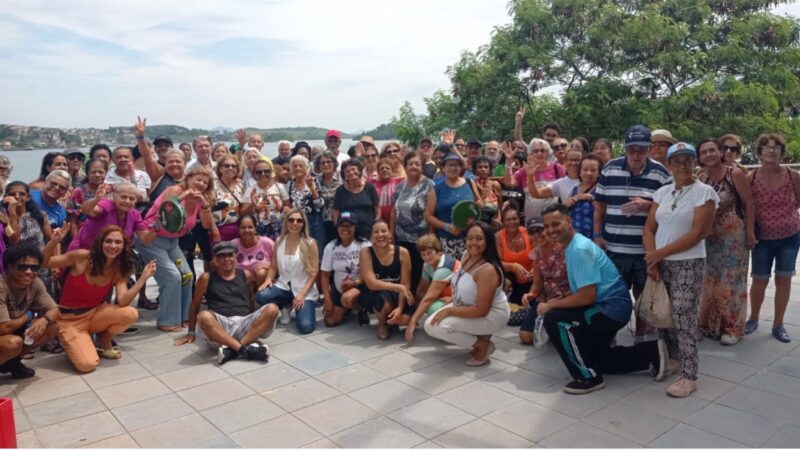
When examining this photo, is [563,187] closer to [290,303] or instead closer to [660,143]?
[660,143]

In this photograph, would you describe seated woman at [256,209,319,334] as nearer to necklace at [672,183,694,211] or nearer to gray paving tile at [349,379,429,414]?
gray paving tile at [349,379,429,414]

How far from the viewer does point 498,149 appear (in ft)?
25.5

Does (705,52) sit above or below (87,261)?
above

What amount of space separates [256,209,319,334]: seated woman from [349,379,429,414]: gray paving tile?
64.6 inches

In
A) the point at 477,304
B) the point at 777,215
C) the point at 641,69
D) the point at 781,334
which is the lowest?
the point at 781,334

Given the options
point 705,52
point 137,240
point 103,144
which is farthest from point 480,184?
point 705,52

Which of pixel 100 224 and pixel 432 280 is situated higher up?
pixel 100 224

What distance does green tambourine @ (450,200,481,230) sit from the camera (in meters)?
5.49

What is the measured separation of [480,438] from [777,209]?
3.20 meters

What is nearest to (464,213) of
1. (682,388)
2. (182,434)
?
(682,388)

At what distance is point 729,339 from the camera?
470cm

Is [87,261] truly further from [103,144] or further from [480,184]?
[480,184]

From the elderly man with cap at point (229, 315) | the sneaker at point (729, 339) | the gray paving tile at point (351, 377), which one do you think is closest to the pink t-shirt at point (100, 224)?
the elderly man with cap at point (229, 315)

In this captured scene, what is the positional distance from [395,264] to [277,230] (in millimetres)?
1537
